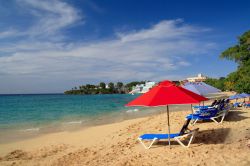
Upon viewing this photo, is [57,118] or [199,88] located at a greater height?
[199,88]

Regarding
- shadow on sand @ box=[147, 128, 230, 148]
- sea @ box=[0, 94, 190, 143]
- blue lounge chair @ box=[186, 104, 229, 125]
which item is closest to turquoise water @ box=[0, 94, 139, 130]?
sea @ box=[0, 94, 190, 143]

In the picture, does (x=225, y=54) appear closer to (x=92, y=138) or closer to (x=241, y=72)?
(x=241, y=72)

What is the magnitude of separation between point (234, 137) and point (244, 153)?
6.32 feet

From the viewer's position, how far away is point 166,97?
20.7ft

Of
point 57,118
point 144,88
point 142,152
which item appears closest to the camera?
point 142,152

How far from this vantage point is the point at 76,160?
7.25m

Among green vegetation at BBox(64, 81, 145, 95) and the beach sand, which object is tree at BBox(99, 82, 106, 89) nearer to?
green vegetation at BBox(64, 81, 145, 95)

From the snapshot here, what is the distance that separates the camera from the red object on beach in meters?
6.11

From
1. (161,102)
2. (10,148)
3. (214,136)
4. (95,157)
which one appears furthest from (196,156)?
(10,148)

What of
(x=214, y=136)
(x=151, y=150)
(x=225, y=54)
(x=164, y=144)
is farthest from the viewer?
(x=225, y=54)

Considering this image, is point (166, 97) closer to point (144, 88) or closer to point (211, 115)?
point (211, 115)

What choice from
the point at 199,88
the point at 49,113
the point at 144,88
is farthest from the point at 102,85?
the point at 199,88

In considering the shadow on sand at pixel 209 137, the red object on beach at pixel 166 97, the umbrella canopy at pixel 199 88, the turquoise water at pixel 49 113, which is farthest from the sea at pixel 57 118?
the red object on beach at pixel 166 97

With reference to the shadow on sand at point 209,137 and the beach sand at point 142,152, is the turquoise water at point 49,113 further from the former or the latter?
the shadow on sand at point 209,137
